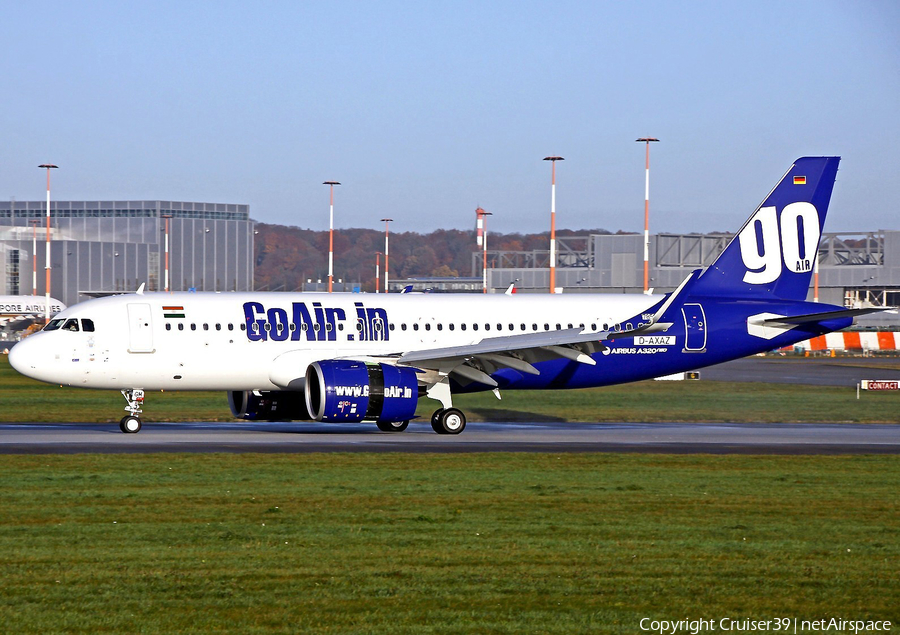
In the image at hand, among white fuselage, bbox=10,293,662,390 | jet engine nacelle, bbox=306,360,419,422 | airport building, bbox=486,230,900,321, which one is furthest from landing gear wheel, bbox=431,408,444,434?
airport building, bbox=486,230,900,321

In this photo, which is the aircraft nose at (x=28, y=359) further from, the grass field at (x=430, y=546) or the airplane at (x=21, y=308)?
the airplane at (x=21, y=308)

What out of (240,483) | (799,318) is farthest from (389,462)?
(799,318)

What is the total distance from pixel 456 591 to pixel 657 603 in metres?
2.13

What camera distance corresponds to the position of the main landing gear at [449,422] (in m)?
32.1

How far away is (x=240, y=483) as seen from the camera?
2081cm

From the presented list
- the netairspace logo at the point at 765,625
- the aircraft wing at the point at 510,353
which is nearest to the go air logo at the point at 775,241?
the aircraft wing at the point at 510,353

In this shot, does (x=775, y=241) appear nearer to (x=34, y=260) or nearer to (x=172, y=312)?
(x=172, y=312)

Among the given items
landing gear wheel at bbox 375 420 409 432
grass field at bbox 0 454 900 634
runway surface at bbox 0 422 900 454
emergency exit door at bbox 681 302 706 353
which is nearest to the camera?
grass field at bbox 0 454 900 634

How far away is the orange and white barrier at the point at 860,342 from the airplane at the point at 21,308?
76225mm

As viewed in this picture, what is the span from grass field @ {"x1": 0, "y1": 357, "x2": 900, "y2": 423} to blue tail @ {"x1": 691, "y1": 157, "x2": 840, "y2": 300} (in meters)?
5.56

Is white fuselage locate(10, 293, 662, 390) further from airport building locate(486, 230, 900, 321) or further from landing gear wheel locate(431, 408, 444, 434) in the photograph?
airport building locate(486, 230, 900, 321)

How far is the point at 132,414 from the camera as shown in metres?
31.5

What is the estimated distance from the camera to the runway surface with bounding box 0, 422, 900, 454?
27531 mm

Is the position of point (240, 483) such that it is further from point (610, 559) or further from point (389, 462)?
point (610, 559)
